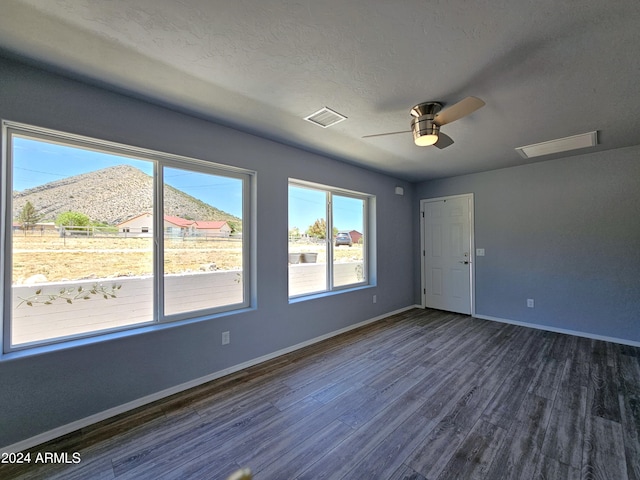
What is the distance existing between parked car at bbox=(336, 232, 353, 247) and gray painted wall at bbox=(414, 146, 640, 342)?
2.27 metres

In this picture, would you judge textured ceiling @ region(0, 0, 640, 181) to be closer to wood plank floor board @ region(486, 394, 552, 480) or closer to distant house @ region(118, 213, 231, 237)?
distant house @ region(118, 213, 231, 237)

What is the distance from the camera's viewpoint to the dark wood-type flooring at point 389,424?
5.16 feet

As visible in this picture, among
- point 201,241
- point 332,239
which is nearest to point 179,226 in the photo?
point 201,241

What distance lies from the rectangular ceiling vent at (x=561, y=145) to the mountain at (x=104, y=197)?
4.13 meters

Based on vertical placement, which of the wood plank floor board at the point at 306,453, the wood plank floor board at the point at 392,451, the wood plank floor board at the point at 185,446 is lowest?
the wood plank floor board at the point at 392,451

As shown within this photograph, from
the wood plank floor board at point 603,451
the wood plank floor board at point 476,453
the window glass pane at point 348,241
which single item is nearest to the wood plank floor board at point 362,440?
the wood plank floor board at point 476,453

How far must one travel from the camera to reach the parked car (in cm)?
405

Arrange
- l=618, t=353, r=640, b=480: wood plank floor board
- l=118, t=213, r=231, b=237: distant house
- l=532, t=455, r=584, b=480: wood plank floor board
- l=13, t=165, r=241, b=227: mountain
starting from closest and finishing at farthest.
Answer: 1. l=532, t=455, r=584, b=480: wood plank floor board
2. l=618, t=353, r=640, b=480: wood plank floor board
3. l=13, t=165, r=241, b=227: mountain
4. l=118, t=213, r=231, b=237: distant house

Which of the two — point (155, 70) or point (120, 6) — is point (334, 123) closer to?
point (155, 70)

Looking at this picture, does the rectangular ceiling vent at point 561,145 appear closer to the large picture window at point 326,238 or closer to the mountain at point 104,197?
the large picture window at point 326,238

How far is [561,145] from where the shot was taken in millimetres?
3215

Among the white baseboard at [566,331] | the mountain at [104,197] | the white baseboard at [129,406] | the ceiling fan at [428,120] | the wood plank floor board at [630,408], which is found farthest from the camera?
the white baseboard at [566,331]

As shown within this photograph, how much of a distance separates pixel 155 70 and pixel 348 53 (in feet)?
4.40

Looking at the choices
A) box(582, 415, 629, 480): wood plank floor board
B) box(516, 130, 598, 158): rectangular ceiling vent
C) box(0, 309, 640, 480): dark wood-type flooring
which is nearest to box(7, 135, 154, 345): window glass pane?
box(0, 309, 640, 480): dark wood-type flooring
